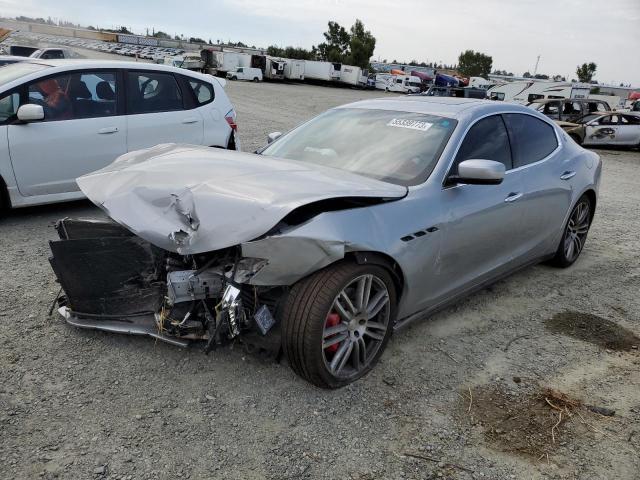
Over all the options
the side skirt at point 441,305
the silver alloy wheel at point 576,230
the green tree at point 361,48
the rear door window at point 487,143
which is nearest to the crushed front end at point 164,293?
the side skirt at point 441,305

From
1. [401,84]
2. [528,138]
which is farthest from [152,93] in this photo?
[401,84]

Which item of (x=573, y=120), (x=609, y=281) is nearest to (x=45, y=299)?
(x=609, y=281)

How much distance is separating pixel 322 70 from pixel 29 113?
52.7 meters

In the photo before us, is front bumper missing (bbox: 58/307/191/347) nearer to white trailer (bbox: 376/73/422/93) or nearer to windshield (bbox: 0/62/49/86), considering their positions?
windshield (bbox: 0/62/49/86)

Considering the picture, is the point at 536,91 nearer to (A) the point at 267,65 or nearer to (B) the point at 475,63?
(A) the point at 267,65

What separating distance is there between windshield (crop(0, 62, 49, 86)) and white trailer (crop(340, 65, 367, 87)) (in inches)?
2030

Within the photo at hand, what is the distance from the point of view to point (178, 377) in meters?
2.91

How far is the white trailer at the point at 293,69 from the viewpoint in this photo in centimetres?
5338

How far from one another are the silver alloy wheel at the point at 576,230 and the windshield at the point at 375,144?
79.9 inches

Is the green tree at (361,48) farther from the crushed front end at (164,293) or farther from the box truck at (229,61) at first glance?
the crushed front end at (164,293)

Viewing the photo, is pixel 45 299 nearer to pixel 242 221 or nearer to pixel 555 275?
pixel 242 221

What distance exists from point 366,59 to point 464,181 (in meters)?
74.3

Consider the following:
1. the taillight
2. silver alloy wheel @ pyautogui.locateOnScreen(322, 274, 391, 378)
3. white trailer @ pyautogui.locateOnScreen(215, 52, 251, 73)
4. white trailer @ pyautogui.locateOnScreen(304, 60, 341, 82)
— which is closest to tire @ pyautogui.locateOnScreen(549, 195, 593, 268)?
silver alloy wheel @ pyautogui.locateOnScreen(322, 274, 391, 378)

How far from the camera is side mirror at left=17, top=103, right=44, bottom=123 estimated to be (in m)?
4.99
